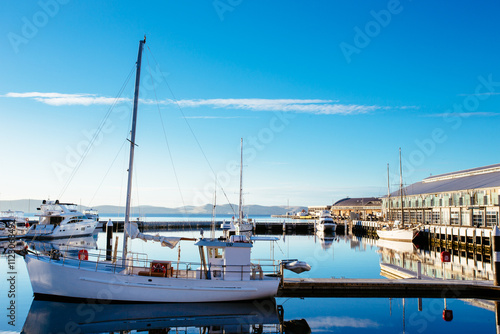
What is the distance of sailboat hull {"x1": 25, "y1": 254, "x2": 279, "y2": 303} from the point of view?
18.2m

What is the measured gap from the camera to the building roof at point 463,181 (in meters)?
54.4

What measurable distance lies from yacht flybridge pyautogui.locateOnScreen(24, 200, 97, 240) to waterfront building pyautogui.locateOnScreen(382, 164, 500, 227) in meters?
47.2

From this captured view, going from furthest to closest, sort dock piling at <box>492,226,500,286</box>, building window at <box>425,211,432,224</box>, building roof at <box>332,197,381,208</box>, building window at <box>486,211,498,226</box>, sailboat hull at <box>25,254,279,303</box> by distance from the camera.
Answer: building roof at <box>332,197,381,208</box> < building window at <box>425,211,432,224</box> < building window at <box>486,211,498,226</box> < dock piling at <box>492,226,500,286</box> < sailboat hull at <box>25,254,279,303</box>

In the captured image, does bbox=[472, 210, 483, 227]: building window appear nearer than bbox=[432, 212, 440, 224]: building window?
Yes

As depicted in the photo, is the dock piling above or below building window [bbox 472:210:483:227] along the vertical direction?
below

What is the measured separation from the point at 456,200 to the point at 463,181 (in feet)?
23.1

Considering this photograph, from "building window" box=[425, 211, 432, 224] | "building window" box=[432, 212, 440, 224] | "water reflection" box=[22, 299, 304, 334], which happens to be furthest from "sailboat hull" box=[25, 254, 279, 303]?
"building window" box=[425, 211, 432, 224]

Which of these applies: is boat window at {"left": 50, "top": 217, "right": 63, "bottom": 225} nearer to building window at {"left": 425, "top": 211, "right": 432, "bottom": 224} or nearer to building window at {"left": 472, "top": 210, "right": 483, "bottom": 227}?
building window at {"left": 472, "top": 210, "right": 483, "bottom": 227}

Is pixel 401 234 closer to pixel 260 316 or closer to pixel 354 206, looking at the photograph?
pixel 260 316

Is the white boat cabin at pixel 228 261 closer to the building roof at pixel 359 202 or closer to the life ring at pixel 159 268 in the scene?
the life ring at pixel 159 268

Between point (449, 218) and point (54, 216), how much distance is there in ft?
177

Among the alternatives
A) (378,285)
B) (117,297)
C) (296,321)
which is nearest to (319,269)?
(378,285)

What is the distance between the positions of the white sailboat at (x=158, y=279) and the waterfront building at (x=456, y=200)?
1459 inches

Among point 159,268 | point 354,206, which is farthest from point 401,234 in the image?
point 354,206
